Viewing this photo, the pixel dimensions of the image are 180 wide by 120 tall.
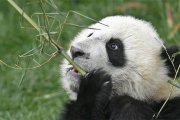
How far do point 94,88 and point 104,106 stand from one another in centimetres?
18

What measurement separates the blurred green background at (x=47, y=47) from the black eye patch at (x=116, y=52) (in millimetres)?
1393

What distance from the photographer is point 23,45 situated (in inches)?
366

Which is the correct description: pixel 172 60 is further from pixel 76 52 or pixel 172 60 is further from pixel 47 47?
pixel 47 47

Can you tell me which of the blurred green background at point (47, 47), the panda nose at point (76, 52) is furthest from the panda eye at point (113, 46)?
the blurred green background at point (47, 47)

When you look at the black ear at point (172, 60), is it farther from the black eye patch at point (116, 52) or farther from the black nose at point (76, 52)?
the black nose at point (76, 52)

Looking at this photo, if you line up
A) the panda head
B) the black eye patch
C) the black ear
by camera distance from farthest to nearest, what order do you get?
the black ear → the black eye patch → the panda head

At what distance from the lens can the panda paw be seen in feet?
17.8

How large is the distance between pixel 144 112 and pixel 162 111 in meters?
0.18

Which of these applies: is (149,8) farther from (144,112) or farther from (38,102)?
(144,112)

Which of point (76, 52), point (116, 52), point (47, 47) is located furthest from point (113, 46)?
point (47, 47)

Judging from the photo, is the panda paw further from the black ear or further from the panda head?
the black ear

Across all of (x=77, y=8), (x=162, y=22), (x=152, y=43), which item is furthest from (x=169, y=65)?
(x=77, y=8)

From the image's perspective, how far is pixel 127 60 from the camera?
579cm

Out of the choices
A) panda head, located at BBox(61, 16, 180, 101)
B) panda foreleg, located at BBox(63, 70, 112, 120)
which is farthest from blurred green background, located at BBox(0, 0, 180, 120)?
panda foreleg, located at BBox(63, 70, 112, 120)
